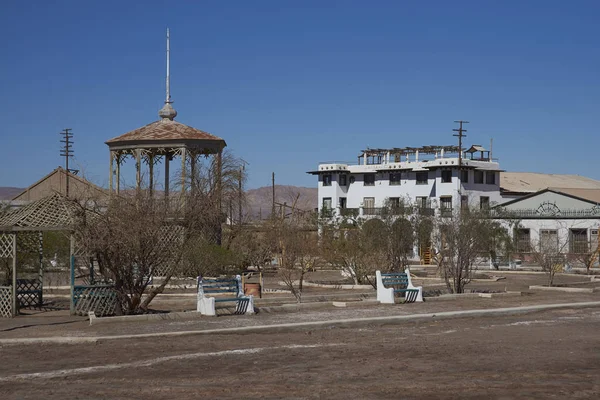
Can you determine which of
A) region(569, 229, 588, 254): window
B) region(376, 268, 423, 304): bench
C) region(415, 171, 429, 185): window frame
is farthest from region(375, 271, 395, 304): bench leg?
region(415, 171, 429, 185): window frame

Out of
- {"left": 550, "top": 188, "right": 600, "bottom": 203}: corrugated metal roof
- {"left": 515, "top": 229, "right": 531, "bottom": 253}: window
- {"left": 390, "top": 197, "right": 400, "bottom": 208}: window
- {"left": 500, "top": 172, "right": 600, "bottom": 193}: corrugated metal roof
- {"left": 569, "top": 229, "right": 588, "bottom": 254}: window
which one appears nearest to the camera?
{"left": 569, "top": 229, "right": 588, "bottom": 254}: window

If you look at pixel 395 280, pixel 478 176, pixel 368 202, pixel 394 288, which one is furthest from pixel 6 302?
pixel 368 202

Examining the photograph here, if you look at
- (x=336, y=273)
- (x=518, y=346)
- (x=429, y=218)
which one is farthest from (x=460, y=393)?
(x=429, y=218)

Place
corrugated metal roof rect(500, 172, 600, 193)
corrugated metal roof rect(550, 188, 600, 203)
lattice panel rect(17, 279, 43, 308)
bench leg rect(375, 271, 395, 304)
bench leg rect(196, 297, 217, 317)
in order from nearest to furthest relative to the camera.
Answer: bench leg rect(196, 297, 217, 317) < bench leg rect(375, 271, 395, 304) < lattice panel rect(17, 279, 43, 308) < corrugated metal roof rect(550, 188, 600, 203) < corrugated metal roof rect(500, 172, 600, 193)

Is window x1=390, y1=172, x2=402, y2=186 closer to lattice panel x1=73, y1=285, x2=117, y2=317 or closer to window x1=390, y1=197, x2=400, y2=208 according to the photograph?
window x1=390, y1=197, x2=400, y2=208

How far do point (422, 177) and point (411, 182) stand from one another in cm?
122

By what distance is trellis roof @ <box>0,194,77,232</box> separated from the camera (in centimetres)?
1967

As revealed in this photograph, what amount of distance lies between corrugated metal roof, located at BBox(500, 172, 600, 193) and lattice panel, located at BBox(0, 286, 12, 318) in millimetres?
64032

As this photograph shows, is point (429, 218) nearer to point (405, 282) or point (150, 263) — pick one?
point (405, 282)

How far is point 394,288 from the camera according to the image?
76.8ft

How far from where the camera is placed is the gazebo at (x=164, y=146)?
36.5 meters

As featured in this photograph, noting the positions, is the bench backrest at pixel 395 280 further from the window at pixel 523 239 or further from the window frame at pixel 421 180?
the window frame at pixel 421 180

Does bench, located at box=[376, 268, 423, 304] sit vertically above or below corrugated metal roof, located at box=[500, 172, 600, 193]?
below

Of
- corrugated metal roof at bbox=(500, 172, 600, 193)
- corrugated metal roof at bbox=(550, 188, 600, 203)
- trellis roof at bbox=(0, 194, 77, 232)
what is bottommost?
trellis roof at bbox=(0, 194, 77, 232)
